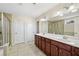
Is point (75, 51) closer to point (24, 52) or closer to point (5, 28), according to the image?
point (24, 52)

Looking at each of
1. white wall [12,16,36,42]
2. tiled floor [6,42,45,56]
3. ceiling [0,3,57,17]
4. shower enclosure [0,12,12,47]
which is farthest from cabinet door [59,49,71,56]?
white wall [12,16,36,42]

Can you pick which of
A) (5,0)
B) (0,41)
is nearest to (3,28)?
(0,41)

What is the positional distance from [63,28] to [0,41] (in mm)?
3670

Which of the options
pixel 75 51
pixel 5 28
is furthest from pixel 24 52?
pixel 75 51

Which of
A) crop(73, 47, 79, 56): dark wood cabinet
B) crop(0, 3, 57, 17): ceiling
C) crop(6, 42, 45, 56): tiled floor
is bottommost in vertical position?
crop(6, 42, 45, 56): tiled floor

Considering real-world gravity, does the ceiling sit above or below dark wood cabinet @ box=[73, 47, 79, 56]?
above

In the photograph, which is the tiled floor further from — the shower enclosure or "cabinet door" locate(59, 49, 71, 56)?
"cabinet door" locate(59, 49, 71, 56)

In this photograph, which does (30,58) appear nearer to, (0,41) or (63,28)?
(63,28)

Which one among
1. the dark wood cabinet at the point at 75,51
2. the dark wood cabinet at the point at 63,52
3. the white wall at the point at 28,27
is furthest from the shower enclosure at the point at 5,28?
the dark wood cabinet at the point at 75,51

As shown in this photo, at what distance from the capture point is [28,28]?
8.23 metres

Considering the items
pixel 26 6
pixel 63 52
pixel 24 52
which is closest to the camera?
pixel 63 52

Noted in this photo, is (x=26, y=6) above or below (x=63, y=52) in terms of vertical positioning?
above

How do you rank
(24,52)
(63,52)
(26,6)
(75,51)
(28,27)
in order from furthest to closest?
(28,27), (24,52), (26,6), (63,52), (75,51)

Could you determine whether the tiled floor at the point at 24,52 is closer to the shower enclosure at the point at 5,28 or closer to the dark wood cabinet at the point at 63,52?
the shower enclosure at the point at 5,28
